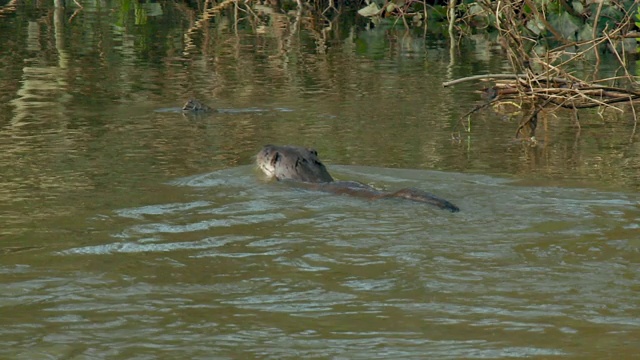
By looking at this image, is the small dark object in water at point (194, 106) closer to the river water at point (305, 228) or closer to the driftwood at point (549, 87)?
the river water at point (305, 228)

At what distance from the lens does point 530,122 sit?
11.7 metres

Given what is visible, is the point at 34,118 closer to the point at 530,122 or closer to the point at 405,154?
the point at 405,154

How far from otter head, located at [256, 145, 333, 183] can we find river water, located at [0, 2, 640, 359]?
157 millimetres

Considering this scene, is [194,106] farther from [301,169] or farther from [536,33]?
[536,33]

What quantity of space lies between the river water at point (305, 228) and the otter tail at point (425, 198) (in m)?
0.07

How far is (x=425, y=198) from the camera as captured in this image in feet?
25.7

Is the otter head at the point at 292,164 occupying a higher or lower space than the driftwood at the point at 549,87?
lower

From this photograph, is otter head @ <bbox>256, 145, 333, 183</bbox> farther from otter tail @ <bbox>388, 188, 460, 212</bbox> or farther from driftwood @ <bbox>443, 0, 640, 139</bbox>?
driftwood @ <bbox>443, 0, 640, 139</bbox>

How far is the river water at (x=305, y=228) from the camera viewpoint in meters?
5.50

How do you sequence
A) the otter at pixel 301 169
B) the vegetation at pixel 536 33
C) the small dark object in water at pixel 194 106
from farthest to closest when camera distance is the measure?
the small dark object in water at pixel 194 106
the vegetation at pixel 536 33
the otter at pixel 301 169

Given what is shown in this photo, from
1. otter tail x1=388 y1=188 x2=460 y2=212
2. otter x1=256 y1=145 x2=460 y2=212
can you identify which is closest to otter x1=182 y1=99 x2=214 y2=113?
otter x1=256 y1=145 x2=460 y2=212

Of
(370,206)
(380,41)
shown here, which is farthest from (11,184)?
(380,41)

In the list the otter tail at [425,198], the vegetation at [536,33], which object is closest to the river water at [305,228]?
the otter tail at [425,198]

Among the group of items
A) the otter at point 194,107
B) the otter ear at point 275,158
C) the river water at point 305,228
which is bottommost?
the river water at point 305,228
